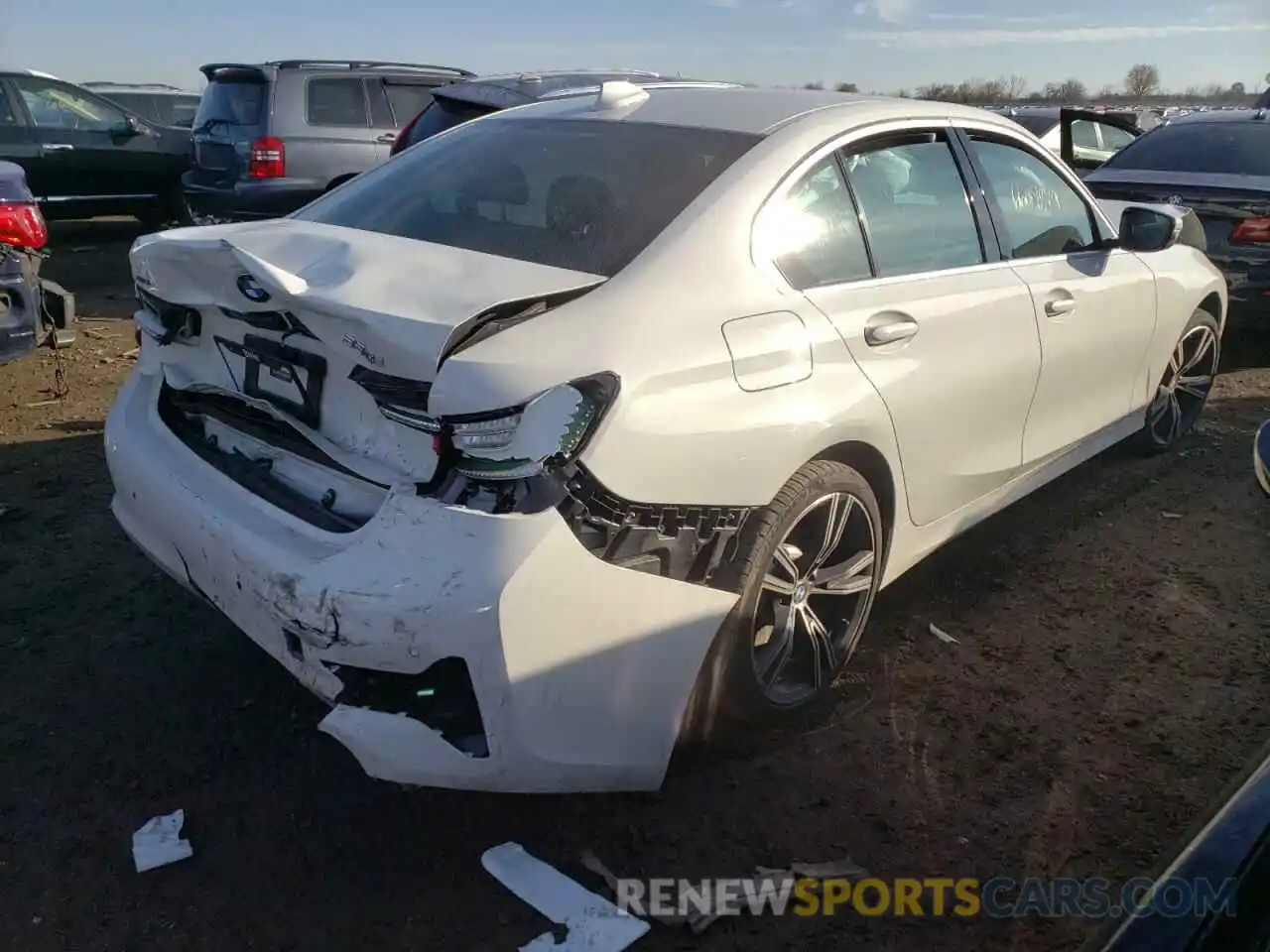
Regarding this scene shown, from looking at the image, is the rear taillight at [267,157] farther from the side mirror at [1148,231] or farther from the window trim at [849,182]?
the side mirror at [1148,231]

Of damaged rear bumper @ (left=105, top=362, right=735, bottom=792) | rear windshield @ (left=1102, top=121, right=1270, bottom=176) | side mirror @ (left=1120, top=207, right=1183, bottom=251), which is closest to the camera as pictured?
damaged rear bumper @ (left=105, top=362, right=735, bottom=792)

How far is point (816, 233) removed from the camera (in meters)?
2.89

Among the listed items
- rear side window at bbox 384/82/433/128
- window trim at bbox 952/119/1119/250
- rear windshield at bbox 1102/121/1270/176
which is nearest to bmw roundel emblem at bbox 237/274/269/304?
window trim at bbox 952/119/1119/250

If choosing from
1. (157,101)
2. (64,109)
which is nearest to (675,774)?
(64,109)

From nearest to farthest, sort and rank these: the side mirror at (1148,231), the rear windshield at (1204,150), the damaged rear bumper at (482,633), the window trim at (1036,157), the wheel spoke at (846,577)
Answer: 1. the damaged rear bumper at (482,633)
2. the wheel spoke at (846,577)
3. the window trim at (1036,157)
4. the side mirror at (1148,231)
5. the rear windshield at (1204,150)

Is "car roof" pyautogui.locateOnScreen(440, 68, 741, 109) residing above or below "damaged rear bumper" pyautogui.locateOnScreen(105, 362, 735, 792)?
above

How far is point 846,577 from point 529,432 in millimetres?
1274

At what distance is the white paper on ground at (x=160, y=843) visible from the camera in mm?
2450

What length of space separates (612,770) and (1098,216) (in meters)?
3.11

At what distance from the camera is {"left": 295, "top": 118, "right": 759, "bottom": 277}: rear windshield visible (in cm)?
Result: 271

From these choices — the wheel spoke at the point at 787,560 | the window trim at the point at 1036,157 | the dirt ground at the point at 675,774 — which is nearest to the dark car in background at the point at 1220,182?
the window trim at the point at 1036,157

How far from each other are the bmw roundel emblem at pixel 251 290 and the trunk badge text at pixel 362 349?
305 millimetres

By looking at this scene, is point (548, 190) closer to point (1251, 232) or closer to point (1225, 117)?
point (1251, 232)

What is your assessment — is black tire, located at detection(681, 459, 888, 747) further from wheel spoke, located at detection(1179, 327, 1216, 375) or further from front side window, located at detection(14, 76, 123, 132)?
front side window, located at detection(14, 76, 123, 132)
